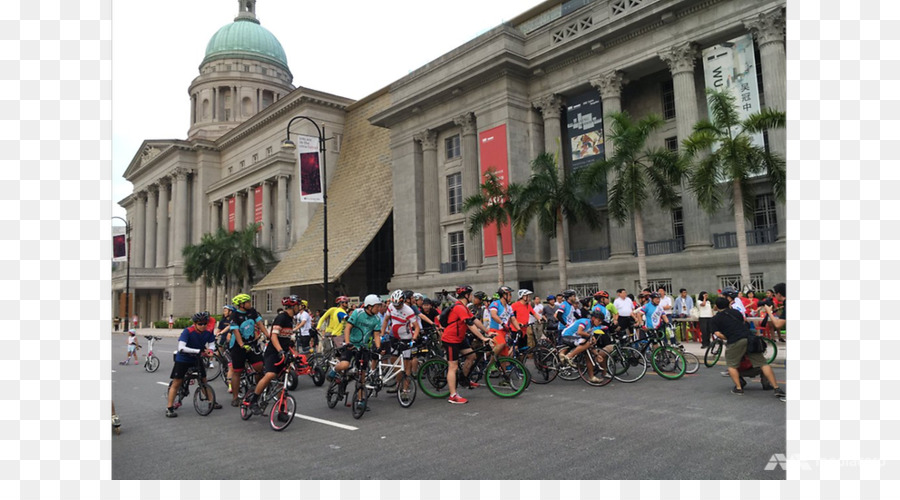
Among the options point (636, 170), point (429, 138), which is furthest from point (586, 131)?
point (429, 138)

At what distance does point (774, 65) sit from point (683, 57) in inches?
169

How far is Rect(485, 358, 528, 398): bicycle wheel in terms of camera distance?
34.4 feet

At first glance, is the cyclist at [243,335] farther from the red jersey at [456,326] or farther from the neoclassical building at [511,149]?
the neoclassical building at [511,149]

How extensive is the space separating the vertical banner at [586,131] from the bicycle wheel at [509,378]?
20209 millimetres

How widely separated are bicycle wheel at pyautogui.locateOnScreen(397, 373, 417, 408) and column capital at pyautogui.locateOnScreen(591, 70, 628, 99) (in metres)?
23.6

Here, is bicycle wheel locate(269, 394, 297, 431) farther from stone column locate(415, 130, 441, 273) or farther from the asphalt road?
stone column locate(415, 130, 441, 273)

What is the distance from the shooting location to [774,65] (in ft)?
76.9

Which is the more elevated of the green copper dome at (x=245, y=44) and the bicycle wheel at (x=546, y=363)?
the green copper dome at (x=245, y=44)

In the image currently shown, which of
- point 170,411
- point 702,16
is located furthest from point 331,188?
point 170,411

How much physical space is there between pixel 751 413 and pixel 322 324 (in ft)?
33.3

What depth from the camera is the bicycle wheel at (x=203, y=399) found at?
33.1 feet

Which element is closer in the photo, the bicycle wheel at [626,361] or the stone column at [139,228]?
the bicycle wheel at [626,361]

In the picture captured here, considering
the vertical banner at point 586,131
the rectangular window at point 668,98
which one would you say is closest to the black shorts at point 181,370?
the vertical banner at point 586,131

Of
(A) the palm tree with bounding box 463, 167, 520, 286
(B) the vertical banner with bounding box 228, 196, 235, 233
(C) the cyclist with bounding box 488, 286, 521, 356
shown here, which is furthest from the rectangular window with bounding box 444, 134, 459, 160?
(B) the vertical banner with bounding box 228, 196, 235, 233
